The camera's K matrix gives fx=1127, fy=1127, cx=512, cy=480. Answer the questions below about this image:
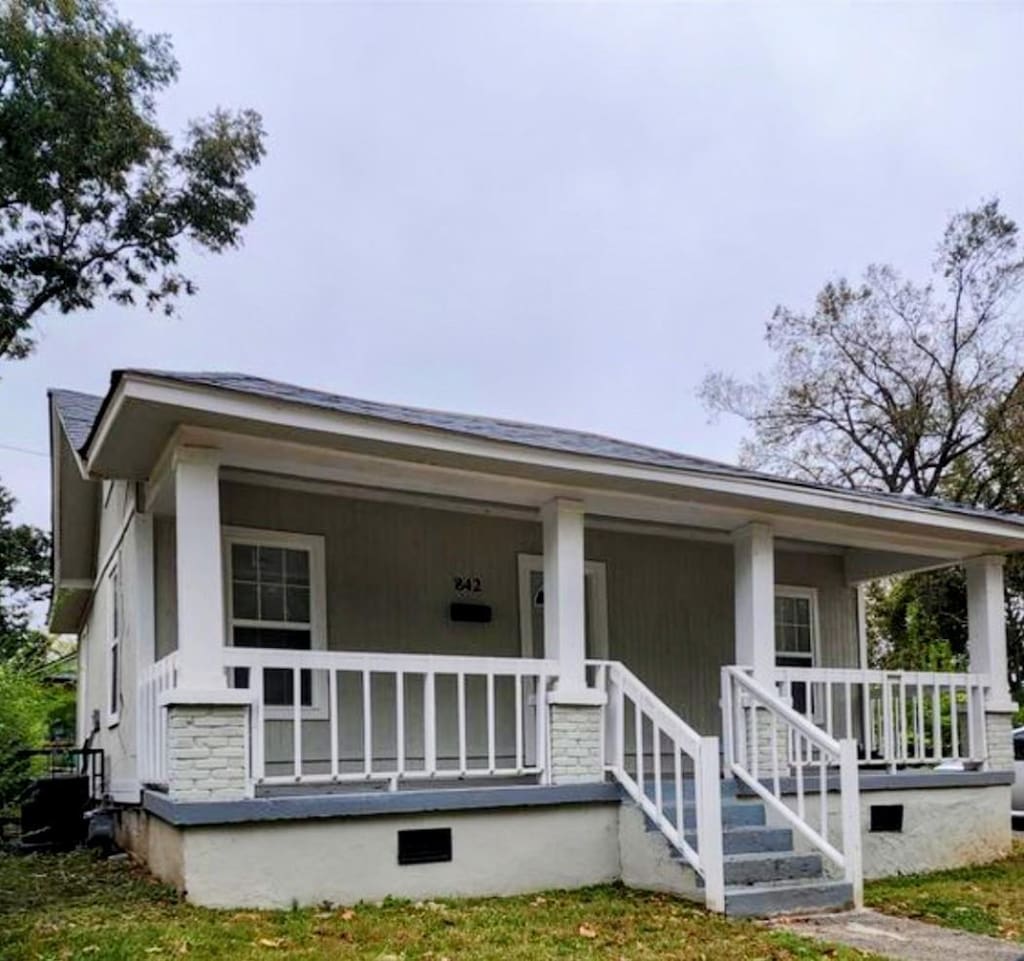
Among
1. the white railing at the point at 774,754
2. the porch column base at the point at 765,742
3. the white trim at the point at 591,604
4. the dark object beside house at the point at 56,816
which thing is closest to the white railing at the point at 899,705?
the porch column base at the point at 765,742

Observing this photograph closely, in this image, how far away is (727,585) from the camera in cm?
1149

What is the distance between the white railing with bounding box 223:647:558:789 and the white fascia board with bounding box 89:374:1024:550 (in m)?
1.39

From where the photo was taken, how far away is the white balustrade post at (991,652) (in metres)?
10.3

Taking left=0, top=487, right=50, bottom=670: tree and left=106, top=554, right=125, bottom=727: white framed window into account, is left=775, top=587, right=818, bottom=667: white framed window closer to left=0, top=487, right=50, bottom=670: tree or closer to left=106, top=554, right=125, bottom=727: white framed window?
left=106, top=554, right=125, bottom=727: white framed window

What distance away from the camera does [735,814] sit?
819 centimetres

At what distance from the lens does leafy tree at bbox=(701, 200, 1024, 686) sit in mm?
25281

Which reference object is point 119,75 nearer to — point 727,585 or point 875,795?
point 727,585

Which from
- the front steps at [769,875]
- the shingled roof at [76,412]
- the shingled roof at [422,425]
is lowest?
the front steps at [769,875]

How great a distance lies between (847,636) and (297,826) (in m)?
7.56

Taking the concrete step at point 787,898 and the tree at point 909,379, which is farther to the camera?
the tree at point 909,379

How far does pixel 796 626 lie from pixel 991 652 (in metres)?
2.16

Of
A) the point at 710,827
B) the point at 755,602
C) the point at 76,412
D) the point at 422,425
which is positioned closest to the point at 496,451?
the point at 422,425

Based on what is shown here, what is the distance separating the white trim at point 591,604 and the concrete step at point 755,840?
9.57ft

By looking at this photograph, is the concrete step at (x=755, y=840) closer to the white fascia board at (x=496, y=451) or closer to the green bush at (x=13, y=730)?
the white fascia board at (x=496, y=451)
